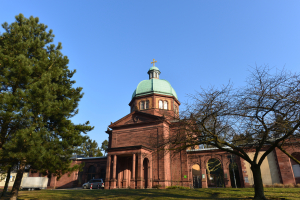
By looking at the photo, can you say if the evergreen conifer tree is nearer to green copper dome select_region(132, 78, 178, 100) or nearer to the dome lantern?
green copper dome select_region(132, 78, 178, 100)

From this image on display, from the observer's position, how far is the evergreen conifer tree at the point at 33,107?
10.1 m

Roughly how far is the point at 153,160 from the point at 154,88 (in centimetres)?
1286

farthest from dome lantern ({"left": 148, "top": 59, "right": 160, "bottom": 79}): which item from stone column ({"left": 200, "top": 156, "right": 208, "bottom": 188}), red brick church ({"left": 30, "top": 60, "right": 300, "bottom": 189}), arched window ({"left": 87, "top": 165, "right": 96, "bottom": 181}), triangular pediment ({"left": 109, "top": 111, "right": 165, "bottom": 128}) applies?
arched window ({"left": 87, "top": 165, "right": 96, "bottom": 181})

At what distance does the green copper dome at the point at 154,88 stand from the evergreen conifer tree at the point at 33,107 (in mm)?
21557

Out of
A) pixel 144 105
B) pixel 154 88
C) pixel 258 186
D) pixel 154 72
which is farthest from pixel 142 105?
pixel 258 186

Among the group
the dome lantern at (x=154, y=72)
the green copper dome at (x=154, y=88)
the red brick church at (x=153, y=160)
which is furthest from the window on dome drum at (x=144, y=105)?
the dome lantern at (x=154, y=72)

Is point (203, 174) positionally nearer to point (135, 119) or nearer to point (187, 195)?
point (135, 119)

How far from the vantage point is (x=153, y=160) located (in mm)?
27312

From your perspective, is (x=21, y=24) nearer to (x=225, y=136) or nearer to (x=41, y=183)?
(x=225, y=136)

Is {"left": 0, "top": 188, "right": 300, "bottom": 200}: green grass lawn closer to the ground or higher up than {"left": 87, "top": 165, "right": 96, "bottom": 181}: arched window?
closer to the ground

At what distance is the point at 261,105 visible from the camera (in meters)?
9.71

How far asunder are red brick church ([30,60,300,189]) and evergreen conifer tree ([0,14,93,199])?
11.1 meters

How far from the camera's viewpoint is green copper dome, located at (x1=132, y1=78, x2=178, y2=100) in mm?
34969

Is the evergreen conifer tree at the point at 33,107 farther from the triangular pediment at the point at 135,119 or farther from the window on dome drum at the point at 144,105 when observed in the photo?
the window on dome drum at the point at 144,105
